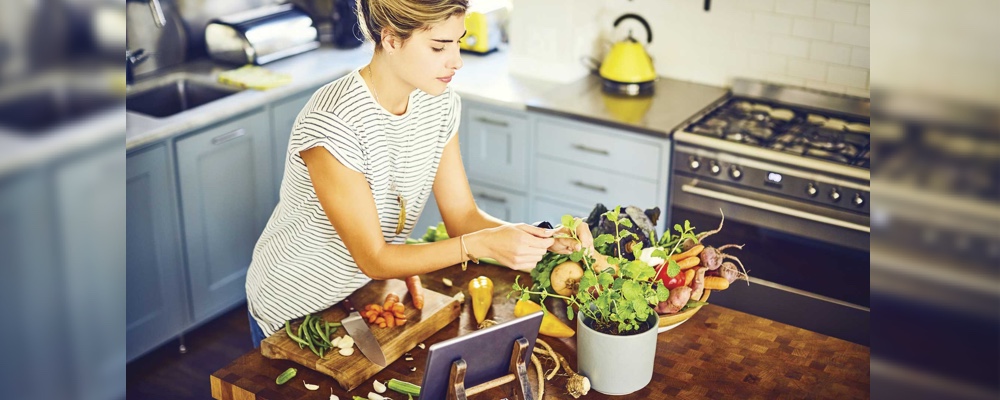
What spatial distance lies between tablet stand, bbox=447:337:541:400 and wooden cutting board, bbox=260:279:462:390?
0.83 feet

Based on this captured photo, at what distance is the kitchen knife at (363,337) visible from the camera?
1784 millimetres

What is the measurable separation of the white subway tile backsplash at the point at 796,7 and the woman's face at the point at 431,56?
223 centimetres

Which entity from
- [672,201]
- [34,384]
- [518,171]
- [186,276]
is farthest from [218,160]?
[34,384]

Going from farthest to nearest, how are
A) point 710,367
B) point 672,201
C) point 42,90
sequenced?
point 672,201
point 710,367
point 42,90

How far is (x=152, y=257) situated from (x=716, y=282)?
2364mm

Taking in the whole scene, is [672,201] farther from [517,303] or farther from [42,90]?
[42,90]

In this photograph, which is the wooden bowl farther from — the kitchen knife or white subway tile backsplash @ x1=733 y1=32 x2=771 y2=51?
white subway tile backsplash @ x1=733 y1=32 x2=771 y2=51

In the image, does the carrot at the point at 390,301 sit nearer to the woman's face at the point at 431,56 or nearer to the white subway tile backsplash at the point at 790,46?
the woman's face at the point at 431,56

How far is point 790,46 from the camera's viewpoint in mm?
3793

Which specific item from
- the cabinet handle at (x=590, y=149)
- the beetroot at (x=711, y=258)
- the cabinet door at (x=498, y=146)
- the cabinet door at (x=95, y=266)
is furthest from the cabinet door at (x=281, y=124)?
the cabinet door at (x=95, y=266)

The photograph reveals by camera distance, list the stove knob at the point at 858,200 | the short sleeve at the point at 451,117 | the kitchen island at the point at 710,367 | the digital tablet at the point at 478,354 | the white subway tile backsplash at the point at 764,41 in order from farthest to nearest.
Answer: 1. the white subway tile backsplash at the point at 764,41
2. the stove knob at the point at 858,200
3. the short sleeve at the point at 451,117
4. the kitchen island at the point at 710,367
5. the digital tablet at the point at 478,354

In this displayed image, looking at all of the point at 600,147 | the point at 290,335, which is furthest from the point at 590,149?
the point at 290,335

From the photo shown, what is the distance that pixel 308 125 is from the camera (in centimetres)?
188

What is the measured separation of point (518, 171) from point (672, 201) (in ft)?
2.39
